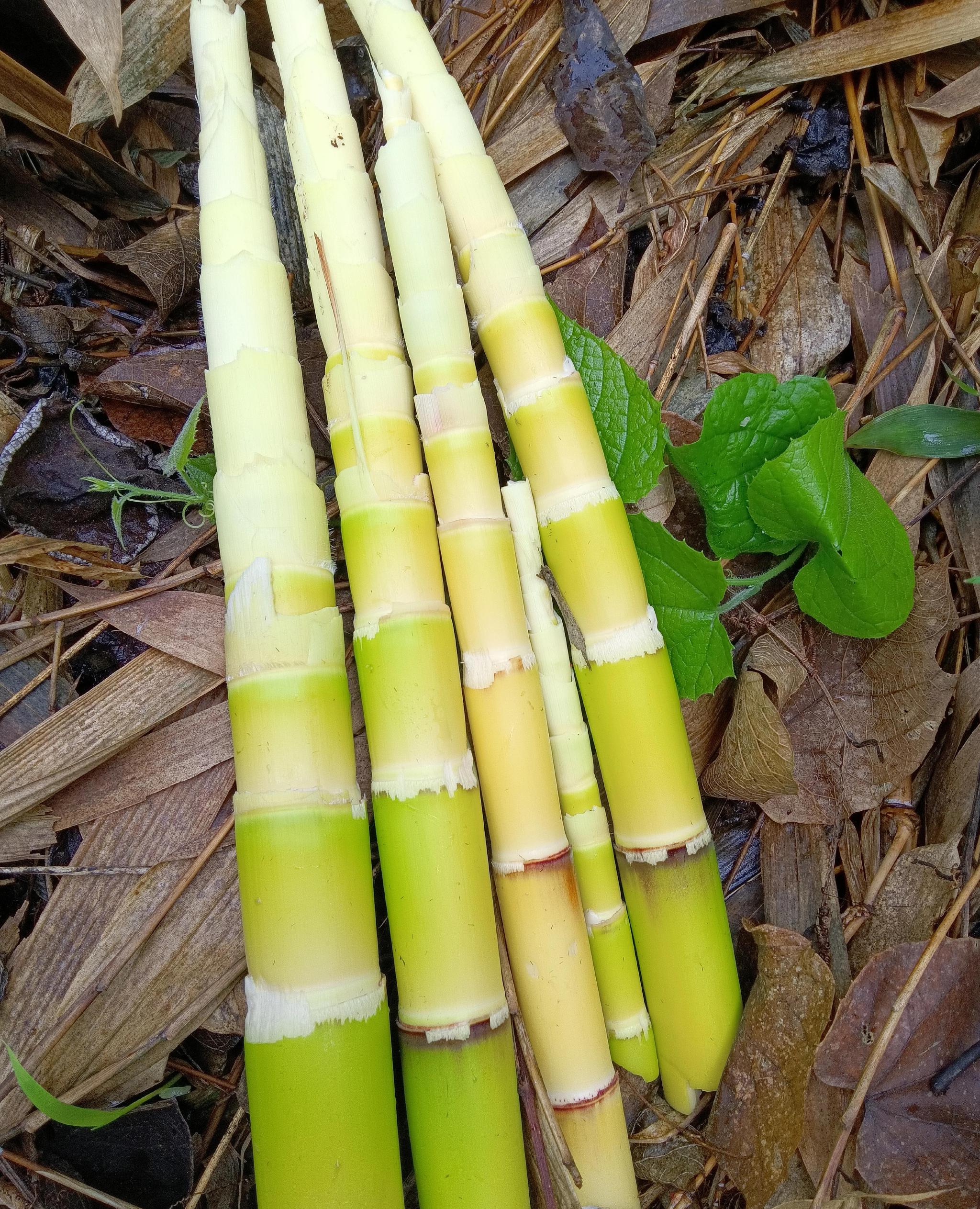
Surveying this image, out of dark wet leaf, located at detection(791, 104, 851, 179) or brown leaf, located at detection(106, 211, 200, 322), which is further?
dark wet leaf, located at detection(791, 104, 851, 179)

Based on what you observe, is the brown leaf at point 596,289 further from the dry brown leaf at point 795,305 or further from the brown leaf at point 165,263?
the brown leaf at point 165,263

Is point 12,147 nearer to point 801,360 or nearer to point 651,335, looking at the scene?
point 651,335

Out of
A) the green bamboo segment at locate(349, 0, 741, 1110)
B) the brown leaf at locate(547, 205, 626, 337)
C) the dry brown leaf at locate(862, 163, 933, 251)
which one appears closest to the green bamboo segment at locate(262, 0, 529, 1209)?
the green bamboo segment at locate(349, 0, 741, 1110)

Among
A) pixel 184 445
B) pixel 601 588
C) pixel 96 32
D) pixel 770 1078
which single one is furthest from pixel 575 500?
pixel 96 32

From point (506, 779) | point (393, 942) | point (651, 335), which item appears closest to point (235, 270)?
point (651, 335)

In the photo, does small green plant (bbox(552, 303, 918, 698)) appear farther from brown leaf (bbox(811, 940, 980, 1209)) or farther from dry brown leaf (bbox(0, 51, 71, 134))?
dry brown leaf (bbox(0, 51, 71, 134))

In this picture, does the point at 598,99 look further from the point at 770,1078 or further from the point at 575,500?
the point at 770,1078
